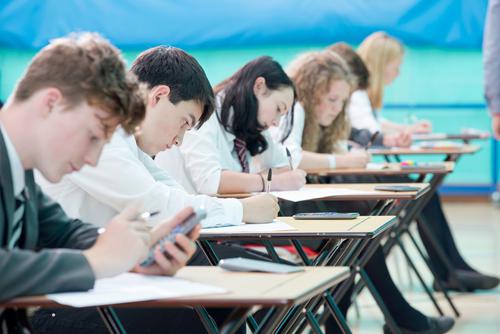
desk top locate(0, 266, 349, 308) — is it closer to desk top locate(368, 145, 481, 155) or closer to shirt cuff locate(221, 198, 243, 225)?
shirt cuff locate(221, 198, 243, 225)

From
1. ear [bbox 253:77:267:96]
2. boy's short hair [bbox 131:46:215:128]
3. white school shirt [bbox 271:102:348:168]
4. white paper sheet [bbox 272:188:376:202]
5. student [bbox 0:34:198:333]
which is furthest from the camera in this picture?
white school shirt [bbox 271:102:348:168]

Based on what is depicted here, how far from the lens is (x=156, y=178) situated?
2.67 meters

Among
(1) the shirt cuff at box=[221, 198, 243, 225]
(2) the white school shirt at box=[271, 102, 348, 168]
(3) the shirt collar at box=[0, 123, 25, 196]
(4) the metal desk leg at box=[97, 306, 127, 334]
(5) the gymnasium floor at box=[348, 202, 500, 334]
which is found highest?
(3) the shirt collar at box=[0, 123, 25, 196]

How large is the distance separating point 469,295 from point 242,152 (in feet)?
6.19

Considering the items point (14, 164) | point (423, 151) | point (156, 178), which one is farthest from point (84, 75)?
point (423, 151)

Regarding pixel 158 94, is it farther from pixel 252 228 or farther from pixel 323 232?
pixel 323 232

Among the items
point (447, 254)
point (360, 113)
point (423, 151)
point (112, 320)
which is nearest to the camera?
point (112, 320)

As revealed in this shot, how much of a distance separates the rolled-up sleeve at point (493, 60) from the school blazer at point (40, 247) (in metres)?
1.83

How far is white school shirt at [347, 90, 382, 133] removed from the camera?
5.54m

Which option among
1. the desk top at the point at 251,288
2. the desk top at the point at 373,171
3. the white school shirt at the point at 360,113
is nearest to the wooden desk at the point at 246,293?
the desk top at the point at 251,288

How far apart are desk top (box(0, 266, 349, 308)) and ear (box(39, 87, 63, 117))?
302 mm

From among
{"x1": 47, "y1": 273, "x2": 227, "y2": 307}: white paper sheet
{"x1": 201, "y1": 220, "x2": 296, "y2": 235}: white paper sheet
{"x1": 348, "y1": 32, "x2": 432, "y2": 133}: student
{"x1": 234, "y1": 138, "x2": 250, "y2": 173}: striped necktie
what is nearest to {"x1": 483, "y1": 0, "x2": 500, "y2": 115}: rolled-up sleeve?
{"x1": 234, "y1": 138, "x2": 250, "y2": 173}: striped necktie

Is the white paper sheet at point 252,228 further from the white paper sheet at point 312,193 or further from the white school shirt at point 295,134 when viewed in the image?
the white school shirt at point 295,134

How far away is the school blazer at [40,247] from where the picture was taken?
4.77 ft
